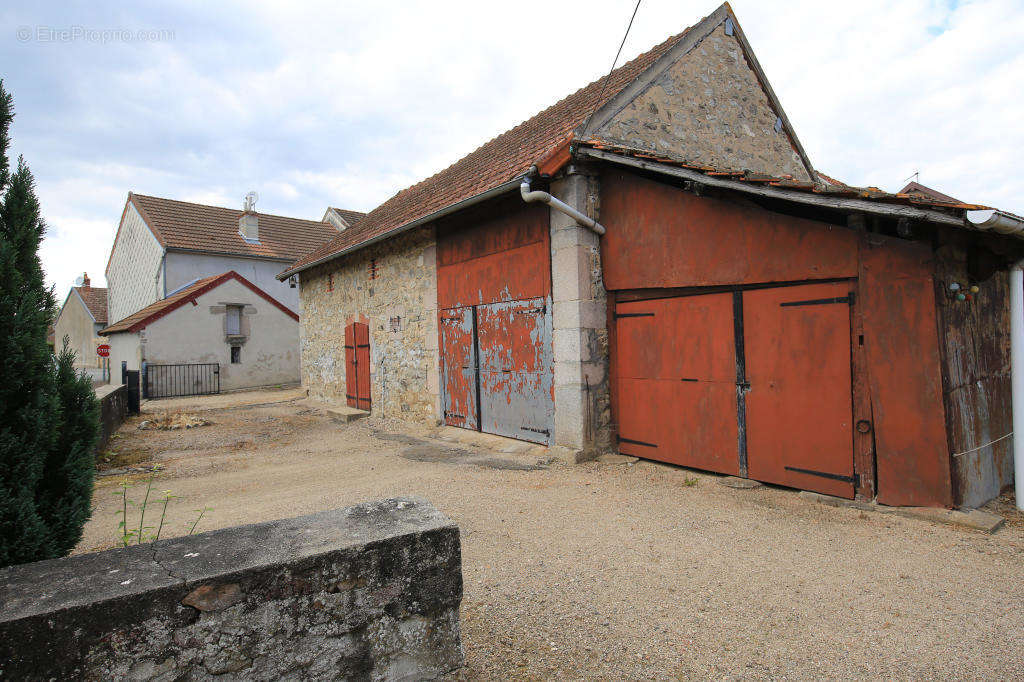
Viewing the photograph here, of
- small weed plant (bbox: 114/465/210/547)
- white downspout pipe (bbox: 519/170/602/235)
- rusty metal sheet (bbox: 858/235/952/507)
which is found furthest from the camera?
white downspout pipe (bbox: 519/170/602/235)

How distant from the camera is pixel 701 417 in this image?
18.5 feet

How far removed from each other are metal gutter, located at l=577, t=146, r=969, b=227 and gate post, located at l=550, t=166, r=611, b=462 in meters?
0.61

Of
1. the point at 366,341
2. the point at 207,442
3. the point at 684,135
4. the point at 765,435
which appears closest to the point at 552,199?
the point at 684,135

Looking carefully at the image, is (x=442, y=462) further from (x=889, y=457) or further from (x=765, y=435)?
(x=889, y=457)

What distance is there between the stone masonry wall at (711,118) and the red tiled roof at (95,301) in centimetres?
3159

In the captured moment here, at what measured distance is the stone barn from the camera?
420 cm

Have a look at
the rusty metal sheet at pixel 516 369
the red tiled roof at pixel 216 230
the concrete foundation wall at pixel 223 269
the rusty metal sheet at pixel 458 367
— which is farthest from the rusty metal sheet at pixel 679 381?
the red tiled roof at pixel 216 230

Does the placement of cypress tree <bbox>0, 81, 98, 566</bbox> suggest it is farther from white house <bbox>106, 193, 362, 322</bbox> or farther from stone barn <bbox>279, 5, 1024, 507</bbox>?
white house <bbox>106, 193, 362, 322</bbox>

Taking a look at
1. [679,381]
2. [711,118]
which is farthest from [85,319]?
[679,381]

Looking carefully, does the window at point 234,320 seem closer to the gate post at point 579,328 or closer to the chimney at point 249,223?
the chimney at point 249,223

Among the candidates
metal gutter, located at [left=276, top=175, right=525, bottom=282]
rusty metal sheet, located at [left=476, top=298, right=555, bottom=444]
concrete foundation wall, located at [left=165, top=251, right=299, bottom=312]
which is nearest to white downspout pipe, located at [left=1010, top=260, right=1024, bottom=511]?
rusty metal sheet, located at [left=476, top=298, right=555, bottom=444]

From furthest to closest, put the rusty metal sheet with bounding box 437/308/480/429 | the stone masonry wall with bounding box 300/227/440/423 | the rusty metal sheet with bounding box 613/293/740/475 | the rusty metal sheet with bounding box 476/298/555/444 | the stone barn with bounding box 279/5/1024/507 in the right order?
1. the stone masonry wall with bounding box 300/227/440/423
2. the rusty metal sheet with bounding box 437/308/480/429
3. the rusty metal sheet with bounding box 476/298/555/444
4. the rusty metal sheet with bounding box 613/293/740/475
5. the stone barn with bounding box 279/5/1024/507

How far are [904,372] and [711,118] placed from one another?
16.6ft

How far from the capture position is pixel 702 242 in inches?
215
